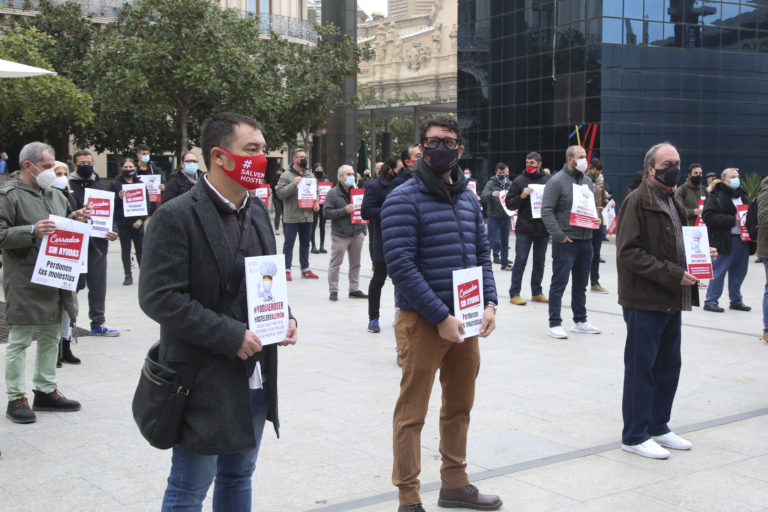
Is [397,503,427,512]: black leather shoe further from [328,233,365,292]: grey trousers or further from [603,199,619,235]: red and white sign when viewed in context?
[603,199,619,235]: red and white sign

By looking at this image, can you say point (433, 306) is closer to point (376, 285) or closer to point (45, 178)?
point (45, 178)

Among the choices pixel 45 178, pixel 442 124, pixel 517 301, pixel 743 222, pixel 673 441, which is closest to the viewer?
pixel 442 124

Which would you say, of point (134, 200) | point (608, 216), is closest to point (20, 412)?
point (134, 200)

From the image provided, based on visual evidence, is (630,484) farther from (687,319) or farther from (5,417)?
(687,319)

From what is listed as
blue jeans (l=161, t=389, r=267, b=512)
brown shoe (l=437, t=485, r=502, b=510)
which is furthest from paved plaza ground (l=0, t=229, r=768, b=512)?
blue jeans (l=161, t=389, r=267, b=512)

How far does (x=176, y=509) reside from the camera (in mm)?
3273

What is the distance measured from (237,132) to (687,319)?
348 inches

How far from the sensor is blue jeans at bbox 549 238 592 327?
31.6 ft

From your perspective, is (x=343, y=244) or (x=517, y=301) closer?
(x=517, y=301)

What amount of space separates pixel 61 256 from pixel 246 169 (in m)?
3.48

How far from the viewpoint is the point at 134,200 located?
12.8 m

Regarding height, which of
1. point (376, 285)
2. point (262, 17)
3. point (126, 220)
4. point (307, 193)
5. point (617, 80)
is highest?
point (262, 17)

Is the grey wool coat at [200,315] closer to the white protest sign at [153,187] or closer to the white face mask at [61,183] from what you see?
the white face mask at [61,183]

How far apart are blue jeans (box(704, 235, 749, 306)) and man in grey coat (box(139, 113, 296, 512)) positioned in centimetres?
950
